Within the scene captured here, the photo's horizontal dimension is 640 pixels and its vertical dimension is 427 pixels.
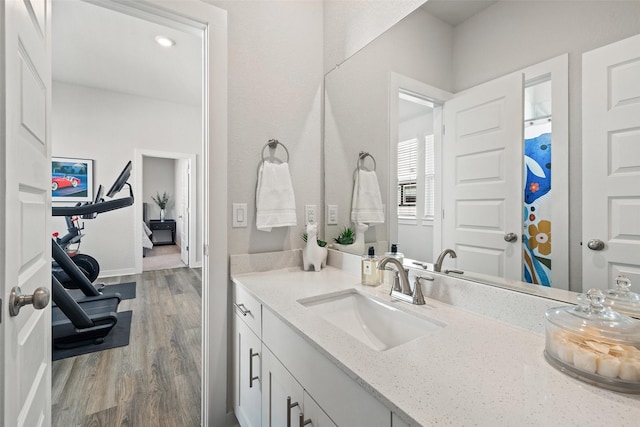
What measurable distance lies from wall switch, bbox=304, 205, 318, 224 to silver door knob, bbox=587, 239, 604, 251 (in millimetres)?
1277

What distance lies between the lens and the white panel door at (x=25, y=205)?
0.64 metres

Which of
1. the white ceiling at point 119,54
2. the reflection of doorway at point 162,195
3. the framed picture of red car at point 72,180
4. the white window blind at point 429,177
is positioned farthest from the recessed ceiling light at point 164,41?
the reflection of doorway at point 162,195

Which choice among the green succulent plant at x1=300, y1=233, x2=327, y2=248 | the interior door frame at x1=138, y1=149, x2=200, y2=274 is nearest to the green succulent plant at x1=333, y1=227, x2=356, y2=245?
the green succulent plant at x1=300, y1=233, x2=327, y2=248

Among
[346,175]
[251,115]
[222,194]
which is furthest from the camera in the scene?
[346,175]

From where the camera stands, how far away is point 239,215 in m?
1.56

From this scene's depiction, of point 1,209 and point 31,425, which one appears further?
point 31,425

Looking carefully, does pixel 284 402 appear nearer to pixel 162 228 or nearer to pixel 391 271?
pixel 391 271

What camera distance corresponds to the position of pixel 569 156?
0.79 meters

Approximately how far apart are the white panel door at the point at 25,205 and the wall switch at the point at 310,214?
117cm

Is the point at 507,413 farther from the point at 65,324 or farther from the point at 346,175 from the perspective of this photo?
the point at 65,324

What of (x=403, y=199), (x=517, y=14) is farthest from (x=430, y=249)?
(x=517, y=14)

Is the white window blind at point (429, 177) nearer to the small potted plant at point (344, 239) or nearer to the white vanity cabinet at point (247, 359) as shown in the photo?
the small potted plant at point (344, 239)

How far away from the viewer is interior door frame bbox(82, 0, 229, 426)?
4.72 feet

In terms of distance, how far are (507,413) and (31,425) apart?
1255 millimetres
